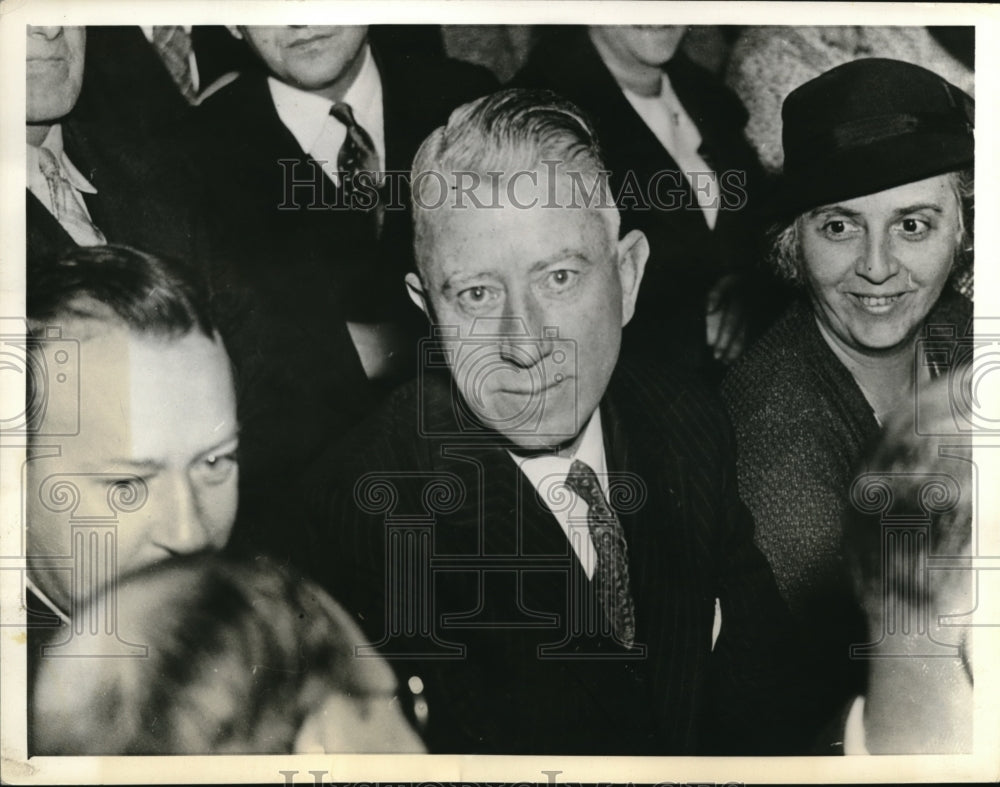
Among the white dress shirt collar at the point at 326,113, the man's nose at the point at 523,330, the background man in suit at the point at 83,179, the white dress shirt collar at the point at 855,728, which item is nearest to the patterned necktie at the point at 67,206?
the background man in suit at the point at 83,179

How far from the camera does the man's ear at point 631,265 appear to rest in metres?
2.19

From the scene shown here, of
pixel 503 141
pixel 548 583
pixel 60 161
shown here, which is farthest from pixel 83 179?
pixel 548 583

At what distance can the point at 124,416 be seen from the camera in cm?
218

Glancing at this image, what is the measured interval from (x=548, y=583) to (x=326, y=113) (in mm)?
1080

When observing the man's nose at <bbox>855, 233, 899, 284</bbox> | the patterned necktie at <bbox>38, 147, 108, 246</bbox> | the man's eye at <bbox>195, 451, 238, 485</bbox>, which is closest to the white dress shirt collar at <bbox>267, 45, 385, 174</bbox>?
the patterned necktie at <bbox>38, 147, 108, 246</bbox>

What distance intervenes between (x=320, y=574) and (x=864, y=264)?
4.25 feet

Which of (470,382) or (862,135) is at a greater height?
(862,135)

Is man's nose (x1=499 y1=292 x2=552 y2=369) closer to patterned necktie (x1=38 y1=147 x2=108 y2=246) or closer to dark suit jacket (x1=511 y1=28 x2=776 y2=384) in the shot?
dark suit jacket (x1=511 y1=28 x2=776 y2=384)

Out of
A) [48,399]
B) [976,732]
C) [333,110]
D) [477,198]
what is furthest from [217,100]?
[976,732]

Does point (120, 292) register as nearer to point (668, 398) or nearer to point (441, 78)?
point (441, 78)

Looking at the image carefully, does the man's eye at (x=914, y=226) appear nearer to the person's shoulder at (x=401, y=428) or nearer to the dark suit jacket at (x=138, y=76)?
the person's shoulder at (x=401, y=428)

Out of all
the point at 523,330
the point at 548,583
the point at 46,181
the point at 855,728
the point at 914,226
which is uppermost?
the point at 46,181

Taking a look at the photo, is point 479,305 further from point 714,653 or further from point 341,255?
point 714,653

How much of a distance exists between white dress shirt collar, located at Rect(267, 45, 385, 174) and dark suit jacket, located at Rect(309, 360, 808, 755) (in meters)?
0.52
